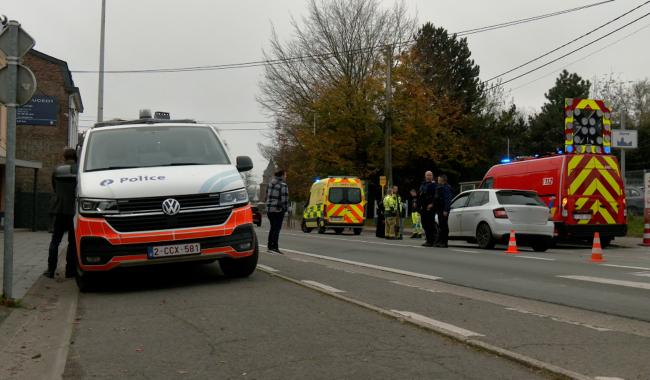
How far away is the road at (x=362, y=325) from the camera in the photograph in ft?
14.8

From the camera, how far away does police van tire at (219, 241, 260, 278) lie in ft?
28.4

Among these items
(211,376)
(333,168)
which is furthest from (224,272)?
(333,168)

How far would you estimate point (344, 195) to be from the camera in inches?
1131

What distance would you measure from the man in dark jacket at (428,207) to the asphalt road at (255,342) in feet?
30.0

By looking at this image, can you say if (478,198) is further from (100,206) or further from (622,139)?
(100,206)

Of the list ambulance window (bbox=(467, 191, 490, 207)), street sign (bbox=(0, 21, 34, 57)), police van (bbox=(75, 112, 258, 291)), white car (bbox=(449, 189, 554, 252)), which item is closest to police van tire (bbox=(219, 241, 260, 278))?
police van (bbox=(75, 112, 258, 291))

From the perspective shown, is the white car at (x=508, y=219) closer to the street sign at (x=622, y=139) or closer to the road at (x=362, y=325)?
the road at (x=362, y=325)

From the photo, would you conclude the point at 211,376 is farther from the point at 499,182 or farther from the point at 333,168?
the point at 333,168

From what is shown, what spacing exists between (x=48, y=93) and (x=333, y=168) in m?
17.7

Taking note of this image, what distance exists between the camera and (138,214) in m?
7.59

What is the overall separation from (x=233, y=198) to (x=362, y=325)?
2876 millimetres

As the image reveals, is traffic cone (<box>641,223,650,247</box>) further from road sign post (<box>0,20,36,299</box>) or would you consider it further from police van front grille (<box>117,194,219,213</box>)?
road sign post (<box>0,20,36,299</box>)

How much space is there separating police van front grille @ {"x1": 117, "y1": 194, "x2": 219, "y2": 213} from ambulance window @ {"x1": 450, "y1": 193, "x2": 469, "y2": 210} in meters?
10.8

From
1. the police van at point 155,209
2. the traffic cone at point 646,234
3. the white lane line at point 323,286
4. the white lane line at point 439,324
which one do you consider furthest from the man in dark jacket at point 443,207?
the white lane line at point 439,324
